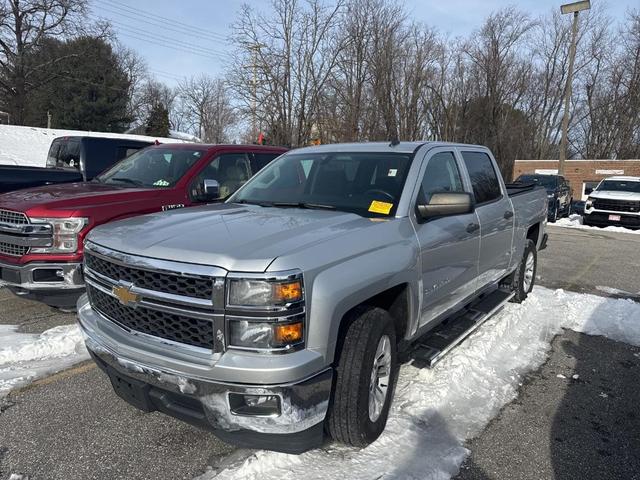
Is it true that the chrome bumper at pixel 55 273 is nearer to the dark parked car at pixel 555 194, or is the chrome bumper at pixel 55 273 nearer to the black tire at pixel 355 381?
the black tire at pixel 355 381

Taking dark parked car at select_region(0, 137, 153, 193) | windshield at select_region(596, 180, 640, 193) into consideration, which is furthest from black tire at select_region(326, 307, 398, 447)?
windshield at select_region(596, 180, 640, 193)

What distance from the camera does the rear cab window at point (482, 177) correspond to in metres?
4.45

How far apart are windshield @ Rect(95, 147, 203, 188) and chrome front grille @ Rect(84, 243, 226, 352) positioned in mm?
2922

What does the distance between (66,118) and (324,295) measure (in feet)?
149

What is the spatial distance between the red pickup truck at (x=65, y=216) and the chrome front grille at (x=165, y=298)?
6.12 ft

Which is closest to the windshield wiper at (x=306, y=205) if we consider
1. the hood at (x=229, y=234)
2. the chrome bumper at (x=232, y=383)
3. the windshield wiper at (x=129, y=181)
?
the hood at (x=229, y=234)

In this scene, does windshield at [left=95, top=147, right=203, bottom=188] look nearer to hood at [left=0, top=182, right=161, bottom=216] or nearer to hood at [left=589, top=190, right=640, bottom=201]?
hood at [left=0, top=182, right=161, bottom=216]

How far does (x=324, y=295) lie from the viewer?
7.82ft

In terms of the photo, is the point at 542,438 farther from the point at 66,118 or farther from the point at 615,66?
the point at 66,118

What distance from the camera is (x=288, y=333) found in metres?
2.30

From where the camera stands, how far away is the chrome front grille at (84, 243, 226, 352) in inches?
91.0

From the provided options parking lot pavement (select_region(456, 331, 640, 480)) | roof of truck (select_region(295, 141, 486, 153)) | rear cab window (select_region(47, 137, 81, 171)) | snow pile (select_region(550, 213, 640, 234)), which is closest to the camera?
parking lot pavement (select_region(456, 331, 640, 480))

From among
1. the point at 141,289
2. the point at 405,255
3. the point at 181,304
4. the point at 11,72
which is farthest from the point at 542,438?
the point at 11,72

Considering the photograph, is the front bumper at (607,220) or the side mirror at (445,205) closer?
the side mirror at (445,205)
